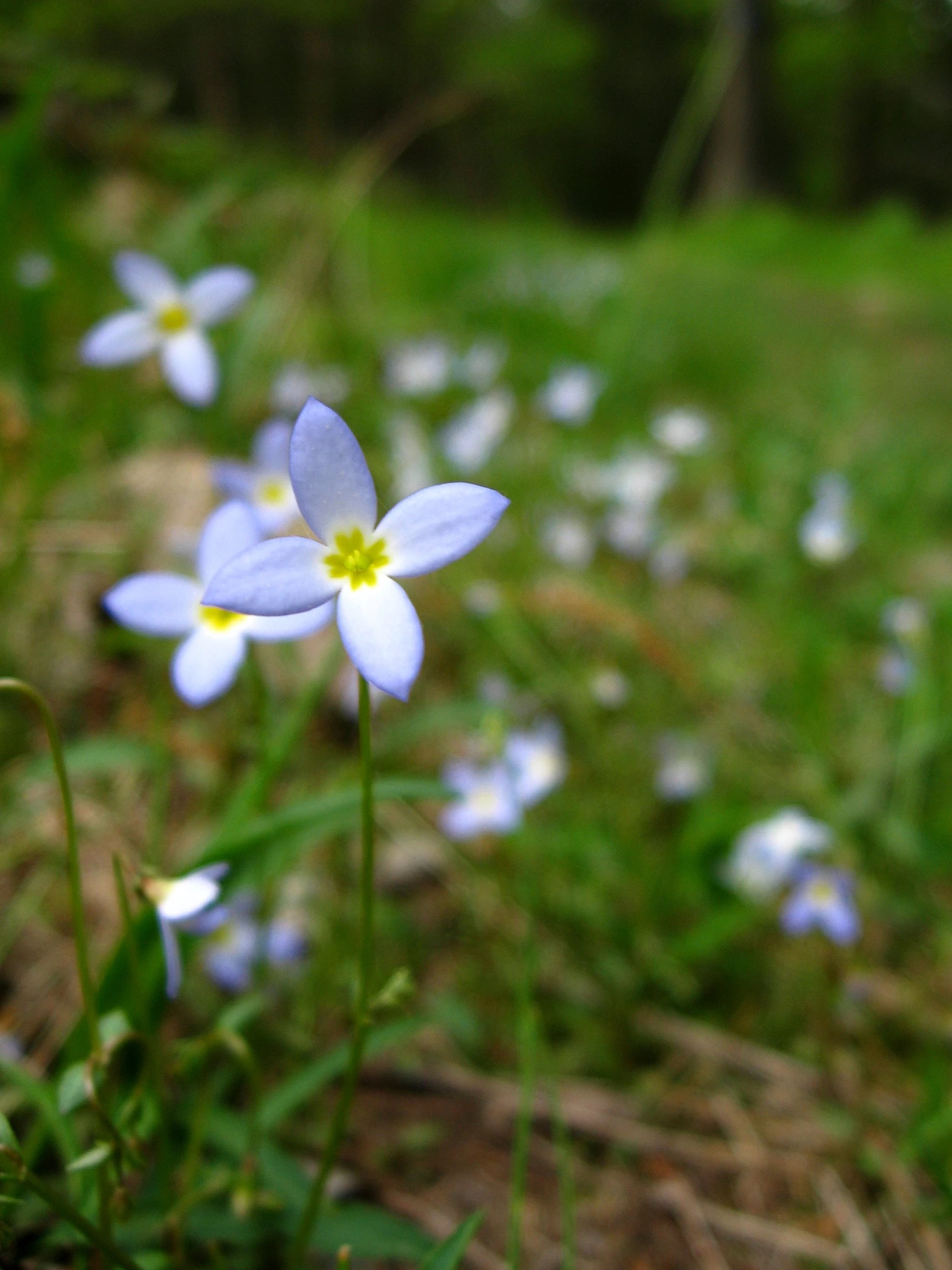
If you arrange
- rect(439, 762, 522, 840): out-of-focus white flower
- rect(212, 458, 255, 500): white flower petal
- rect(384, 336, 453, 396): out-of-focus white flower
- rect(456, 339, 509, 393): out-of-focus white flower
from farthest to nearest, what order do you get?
rect(456, 339, 509, 393): out-of-focus white flower, rect(384, 336, 453, 396): out-of-focus white flower, rect(439, 762, 522, 840): out-of-focus white flower, rect(212, 458, 255, 500): white flower petal

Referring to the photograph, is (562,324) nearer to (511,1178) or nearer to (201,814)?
(201,814)

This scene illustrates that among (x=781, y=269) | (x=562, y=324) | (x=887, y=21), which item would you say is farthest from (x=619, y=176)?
(x=562, y=324)

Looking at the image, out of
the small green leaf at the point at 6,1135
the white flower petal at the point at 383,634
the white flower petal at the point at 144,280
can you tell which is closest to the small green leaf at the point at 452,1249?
the small green leaf at the point at 6,1135

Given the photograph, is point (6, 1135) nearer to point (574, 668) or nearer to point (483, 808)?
point (483, 808)

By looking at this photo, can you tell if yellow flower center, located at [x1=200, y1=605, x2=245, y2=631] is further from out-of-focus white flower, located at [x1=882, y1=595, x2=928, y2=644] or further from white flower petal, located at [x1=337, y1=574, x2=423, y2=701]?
out-of-focus white flower, located at [x1=882, y1=595, x2=928, y2=644]

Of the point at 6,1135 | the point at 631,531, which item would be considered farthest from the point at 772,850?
the point at 631,531

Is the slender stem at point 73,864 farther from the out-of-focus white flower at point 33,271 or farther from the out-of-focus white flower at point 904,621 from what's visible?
the out-of-focus white flower at point 904,621

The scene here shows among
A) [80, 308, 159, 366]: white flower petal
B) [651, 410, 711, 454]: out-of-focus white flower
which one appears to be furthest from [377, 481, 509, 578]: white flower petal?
[651, 410, 711, 454]: out-of-focus white flower
